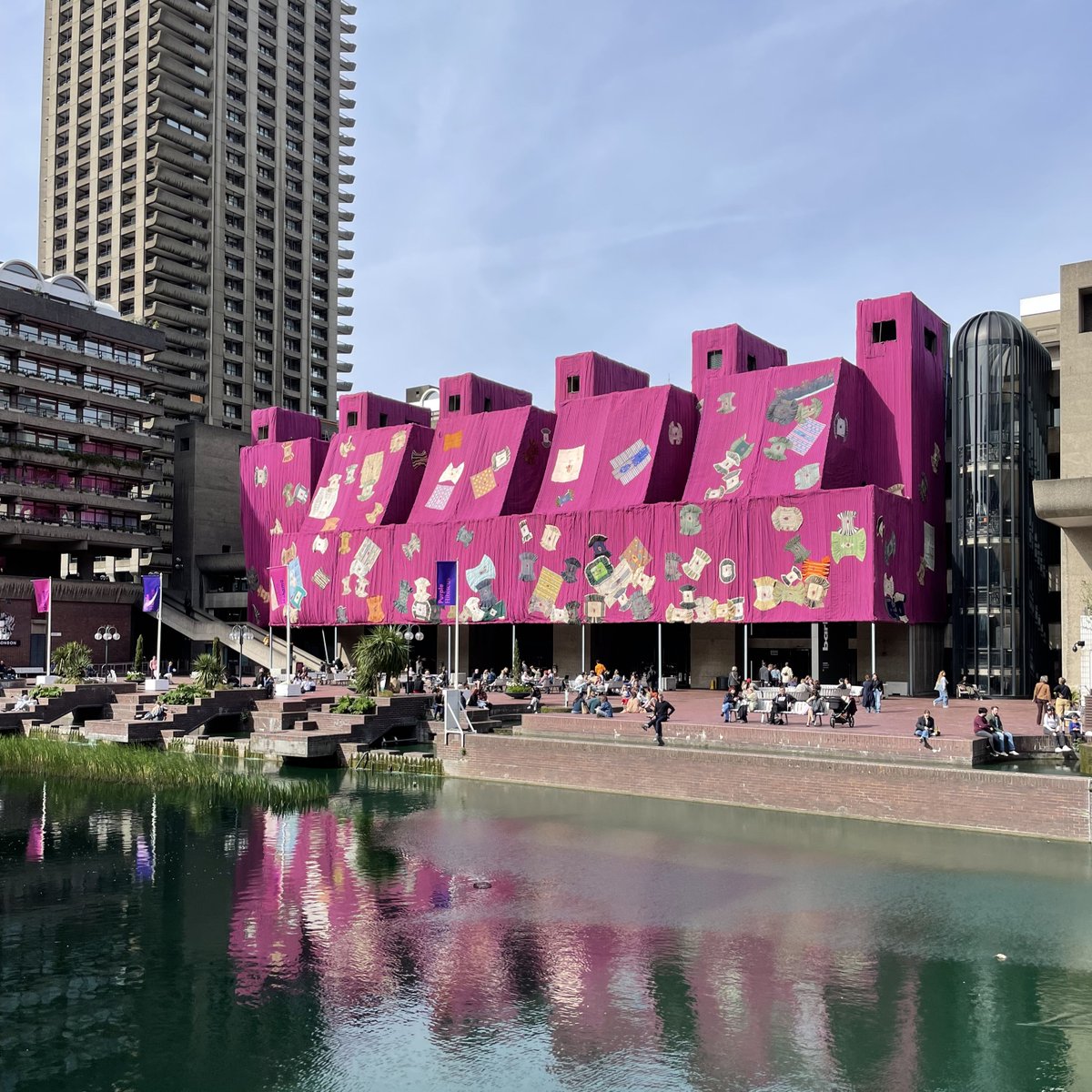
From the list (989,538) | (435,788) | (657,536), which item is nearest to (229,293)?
(657,536)

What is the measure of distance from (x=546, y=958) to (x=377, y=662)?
24.9 m

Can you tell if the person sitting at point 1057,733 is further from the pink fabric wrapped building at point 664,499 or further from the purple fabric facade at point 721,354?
the purple fabric facade at point 721,354

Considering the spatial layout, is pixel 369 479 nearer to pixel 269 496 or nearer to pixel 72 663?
pixel 269 496

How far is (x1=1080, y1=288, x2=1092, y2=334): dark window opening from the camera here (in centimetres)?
4512

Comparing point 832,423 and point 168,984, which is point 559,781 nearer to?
point 168,984

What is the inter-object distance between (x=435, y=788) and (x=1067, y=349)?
31103 millimetres

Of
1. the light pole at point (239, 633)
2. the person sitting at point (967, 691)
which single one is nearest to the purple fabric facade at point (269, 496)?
the light pole at point (239, 633)

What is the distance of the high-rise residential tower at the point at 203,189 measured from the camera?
102 metres

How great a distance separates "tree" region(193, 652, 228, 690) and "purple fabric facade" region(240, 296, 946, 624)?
767 inches

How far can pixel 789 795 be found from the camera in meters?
25.8

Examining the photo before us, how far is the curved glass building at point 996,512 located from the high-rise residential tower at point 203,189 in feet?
217

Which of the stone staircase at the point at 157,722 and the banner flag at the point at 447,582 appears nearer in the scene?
the stone staircase at the point at 157,722

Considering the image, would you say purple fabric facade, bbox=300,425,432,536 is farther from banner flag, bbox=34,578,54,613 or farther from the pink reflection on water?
the pink reflection on water

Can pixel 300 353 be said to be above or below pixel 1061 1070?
above
